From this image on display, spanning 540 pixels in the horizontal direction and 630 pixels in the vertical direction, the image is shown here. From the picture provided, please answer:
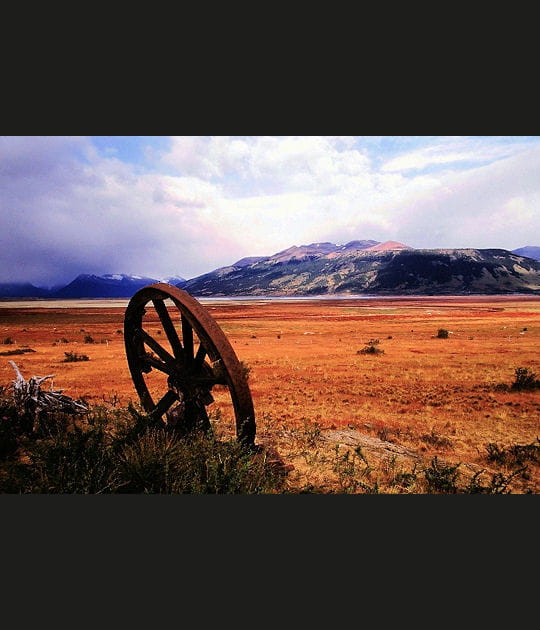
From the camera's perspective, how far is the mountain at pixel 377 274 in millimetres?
21361

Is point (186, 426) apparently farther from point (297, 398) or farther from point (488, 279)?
point (488, 279)

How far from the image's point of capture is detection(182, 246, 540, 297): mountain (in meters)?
21.4

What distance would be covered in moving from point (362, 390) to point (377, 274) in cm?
4798

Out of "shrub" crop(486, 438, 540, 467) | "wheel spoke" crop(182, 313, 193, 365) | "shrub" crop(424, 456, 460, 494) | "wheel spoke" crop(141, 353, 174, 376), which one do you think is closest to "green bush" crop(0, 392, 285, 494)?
"wheel spoke" crop(141, 353, 174, 376)

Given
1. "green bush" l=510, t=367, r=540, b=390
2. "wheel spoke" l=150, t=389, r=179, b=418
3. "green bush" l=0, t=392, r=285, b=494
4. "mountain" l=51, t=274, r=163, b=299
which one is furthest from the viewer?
"mountain" l=51, t=274, r=163, b=299

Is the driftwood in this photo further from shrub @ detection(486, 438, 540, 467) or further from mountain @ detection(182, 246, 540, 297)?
mountain @ detection(182, 246, 540, 297)

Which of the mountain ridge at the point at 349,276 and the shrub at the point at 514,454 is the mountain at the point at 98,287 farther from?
the shrub at the point at 514,454

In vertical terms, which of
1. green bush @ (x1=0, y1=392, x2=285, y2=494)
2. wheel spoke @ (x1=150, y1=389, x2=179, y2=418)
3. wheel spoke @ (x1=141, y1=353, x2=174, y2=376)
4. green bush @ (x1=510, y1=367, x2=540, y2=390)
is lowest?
green bush @ (x1=510, y1=367, x2=540, y2=390)

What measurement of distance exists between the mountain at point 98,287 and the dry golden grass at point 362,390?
2.62 feet

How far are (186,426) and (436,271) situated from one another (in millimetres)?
58559

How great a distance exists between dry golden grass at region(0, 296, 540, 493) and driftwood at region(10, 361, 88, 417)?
1.01 meters

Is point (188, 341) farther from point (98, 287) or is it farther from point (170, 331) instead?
point (98, 287)

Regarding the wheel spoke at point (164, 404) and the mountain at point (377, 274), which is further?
the mountain at point (377, 274)

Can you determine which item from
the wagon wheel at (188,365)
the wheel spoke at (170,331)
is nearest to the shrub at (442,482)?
the wagon wheel at (188,365)
